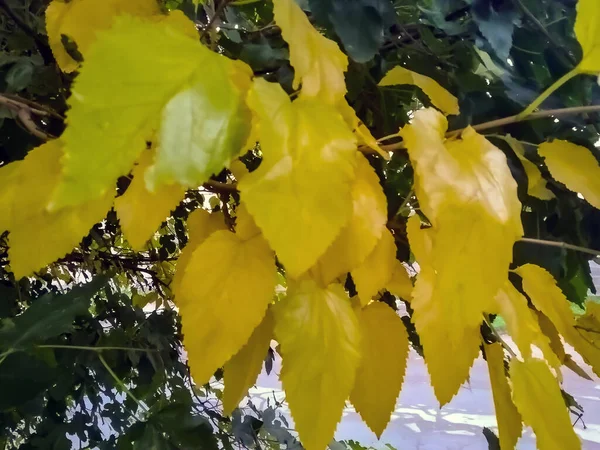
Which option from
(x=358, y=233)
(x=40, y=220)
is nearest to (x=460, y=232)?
(x=358, y=233)

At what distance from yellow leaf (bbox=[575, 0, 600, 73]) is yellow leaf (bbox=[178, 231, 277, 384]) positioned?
0.43 feet

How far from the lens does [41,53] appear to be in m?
0.31

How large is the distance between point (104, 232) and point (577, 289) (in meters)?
0.47

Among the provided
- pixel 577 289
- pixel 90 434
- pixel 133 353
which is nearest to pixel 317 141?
pixel 577 289

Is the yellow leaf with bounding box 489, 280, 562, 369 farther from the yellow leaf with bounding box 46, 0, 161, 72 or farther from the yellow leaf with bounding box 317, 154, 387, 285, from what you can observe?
the yellow leaf with bounding box 46, 0, 161, 72

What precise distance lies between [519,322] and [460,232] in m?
0.08

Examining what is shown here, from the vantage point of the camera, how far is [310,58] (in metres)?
0.18

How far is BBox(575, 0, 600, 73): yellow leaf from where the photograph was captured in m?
0.18

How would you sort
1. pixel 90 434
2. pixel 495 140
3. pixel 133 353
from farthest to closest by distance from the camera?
pixel 90 434 < pixel 133 353 < pixel 495 140

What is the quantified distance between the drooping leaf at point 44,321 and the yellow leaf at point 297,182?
0.16 metres

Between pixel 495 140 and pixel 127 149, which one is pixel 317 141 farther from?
pixel 495 140

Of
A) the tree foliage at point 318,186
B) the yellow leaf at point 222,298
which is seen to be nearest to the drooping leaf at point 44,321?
the tree foliage at point 318,186

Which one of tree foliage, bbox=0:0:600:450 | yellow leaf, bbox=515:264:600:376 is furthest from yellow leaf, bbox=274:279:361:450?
yellow leaf, bbox=515:264:600:376

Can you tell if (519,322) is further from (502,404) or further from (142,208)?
(142,208)
